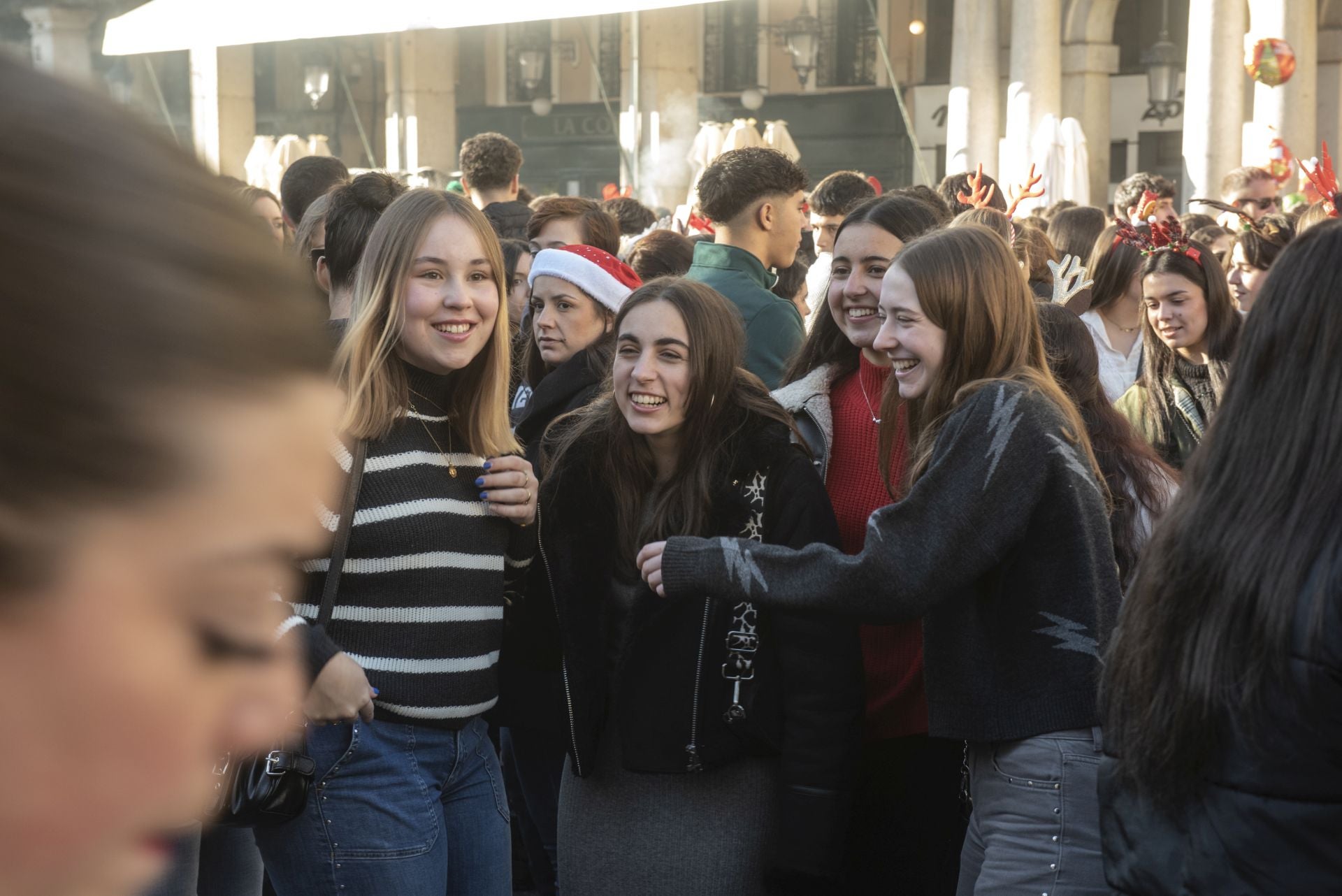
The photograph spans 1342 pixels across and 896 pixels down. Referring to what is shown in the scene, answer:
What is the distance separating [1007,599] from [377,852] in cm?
120

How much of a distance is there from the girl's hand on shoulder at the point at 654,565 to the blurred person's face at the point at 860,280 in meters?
1.01

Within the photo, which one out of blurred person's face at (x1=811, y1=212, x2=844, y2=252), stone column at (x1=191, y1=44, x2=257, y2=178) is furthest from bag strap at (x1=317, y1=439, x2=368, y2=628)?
stone column at (x1=191, y1=44, x2=257, y2=178)

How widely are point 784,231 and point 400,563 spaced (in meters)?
2.82

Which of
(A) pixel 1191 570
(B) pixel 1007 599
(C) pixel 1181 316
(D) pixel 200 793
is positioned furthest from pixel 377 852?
(C) pixel 1181 316

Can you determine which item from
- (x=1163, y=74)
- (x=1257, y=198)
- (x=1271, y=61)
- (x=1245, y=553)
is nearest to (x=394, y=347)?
(x=1245, y=553)

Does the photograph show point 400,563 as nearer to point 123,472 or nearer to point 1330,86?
point 123,472

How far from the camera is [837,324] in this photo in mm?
3748

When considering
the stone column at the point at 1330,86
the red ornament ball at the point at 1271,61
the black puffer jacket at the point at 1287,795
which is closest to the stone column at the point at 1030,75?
the red ornament ball at the point at 1271,61

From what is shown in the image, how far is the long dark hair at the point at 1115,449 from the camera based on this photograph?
320 centimetres

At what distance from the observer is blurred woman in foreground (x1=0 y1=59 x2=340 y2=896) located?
38 cm

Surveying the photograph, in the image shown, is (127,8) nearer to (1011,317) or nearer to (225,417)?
(1011,317)

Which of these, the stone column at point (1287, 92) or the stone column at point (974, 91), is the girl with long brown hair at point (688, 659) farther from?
the stone column at point (974, 91)

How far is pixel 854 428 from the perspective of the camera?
353 centimetres

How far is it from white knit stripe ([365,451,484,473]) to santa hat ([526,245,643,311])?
1.72m
